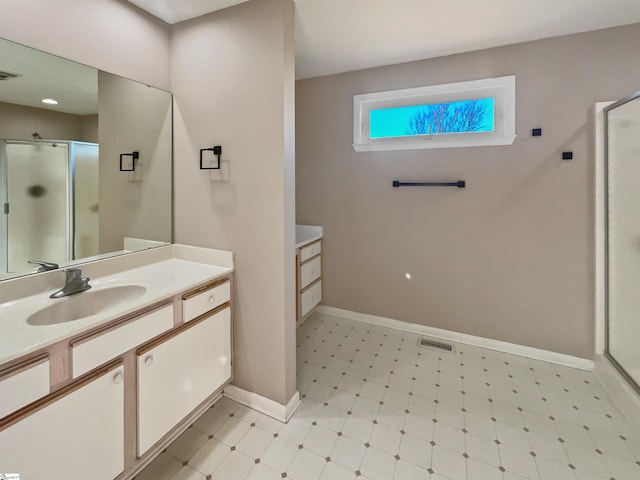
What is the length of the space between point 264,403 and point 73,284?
1.21 metres

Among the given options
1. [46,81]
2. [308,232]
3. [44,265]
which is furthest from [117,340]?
[308,232]

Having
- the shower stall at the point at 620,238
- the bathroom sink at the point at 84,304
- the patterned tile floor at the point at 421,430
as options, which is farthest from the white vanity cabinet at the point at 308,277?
the shower stall at the point at 620,238

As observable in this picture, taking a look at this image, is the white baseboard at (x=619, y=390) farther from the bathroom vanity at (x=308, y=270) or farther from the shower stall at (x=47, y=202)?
the shower stall at (x=47, y=202)

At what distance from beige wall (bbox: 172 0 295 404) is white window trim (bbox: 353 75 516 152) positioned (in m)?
1.25

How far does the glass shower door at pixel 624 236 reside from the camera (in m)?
1.82

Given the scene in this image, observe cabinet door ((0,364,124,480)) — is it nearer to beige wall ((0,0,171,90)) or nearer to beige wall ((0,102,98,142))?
beige wall ((0,102,98,142))

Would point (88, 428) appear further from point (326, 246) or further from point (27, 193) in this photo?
point (326, 246)

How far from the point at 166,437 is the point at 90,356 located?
2.22ft

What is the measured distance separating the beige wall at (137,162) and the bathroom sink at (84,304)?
1.00 feet

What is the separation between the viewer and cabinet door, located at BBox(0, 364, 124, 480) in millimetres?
917

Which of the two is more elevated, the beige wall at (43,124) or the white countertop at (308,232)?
the beige wall at (43,124)

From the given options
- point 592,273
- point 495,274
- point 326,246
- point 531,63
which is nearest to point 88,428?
point 326,246

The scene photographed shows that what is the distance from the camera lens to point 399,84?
2.61 m

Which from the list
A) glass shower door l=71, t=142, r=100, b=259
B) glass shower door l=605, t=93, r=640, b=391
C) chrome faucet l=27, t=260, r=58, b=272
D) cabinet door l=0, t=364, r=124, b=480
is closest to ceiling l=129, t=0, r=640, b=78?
glass shower door l=605, t=93, r=640, b=391
